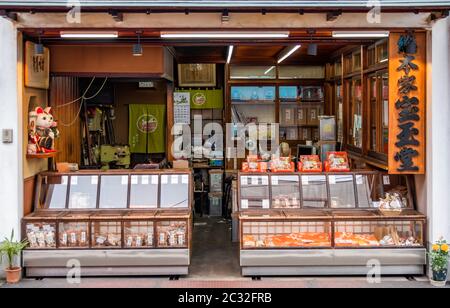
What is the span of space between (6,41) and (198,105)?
734cm

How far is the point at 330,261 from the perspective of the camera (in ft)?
30.2

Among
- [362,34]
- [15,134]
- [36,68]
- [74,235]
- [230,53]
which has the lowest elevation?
[74,235]

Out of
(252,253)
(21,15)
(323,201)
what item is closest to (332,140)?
(323,201)

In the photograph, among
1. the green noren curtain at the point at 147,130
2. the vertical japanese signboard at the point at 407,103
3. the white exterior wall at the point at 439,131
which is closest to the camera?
the white exterior wall at the point at 439,131

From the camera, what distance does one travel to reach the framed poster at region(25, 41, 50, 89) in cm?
927

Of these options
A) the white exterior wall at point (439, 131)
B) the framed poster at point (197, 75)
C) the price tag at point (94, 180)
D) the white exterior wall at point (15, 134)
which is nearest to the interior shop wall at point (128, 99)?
the framed poster at point (197, 75)

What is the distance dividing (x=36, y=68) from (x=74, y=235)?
9.75ft

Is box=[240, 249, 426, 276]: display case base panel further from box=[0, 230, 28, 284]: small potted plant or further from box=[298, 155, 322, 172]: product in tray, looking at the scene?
box=[0, 230, 28, 284]: small potted plant

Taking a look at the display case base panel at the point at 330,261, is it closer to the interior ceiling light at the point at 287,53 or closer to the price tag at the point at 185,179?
the price tag at the point at 185,179

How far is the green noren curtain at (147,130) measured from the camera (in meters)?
16.4

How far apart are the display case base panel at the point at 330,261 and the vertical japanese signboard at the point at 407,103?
141 centimetres

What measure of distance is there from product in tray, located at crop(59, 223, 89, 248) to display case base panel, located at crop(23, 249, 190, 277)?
0.14 m

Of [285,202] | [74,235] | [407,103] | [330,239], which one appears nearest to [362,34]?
[407,103]

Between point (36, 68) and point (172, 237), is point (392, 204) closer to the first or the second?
point (172, 237)
